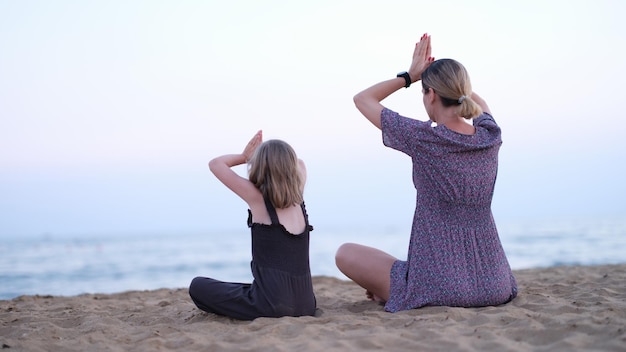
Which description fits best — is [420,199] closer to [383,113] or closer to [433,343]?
[383,113]

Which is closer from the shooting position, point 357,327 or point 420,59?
point 357,327

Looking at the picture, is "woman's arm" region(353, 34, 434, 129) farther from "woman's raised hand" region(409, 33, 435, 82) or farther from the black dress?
the black dress

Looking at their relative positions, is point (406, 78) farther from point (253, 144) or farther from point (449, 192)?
point (253, 144)

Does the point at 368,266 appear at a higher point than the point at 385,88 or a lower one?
lower

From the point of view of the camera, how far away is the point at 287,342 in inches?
124

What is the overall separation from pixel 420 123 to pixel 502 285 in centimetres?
119

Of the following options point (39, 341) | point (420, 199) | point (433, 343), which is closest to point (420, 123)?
point (420, 199)

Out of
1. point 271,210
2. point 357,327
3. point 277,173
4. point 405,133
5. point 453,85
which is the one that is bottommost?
point 357,327

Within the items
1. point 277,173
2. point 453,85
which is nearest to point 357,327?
point 277,173

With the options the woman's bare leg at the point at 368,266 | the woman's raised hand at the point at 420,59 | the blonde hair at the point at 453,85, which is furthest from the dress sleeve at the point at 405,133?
the woman's bare leg at the point at 368,266

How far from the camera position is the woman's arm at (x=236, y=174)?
159 inches

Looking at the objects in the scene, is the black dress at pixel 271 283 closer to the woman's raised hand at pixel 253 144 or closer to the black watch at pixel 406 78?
the woman's raised hand at pixel 253 144

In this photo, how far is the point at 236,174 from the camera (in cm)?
410

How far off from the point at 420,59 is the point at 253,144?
1.30 m
